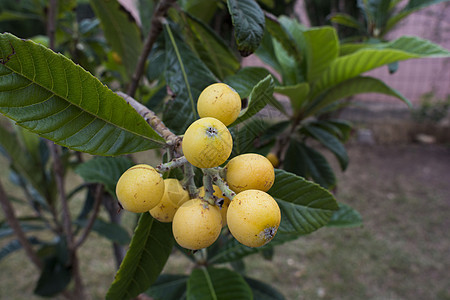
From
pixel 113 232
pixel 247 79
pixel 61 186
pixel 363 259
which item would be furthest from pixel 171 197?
pixel 363 259

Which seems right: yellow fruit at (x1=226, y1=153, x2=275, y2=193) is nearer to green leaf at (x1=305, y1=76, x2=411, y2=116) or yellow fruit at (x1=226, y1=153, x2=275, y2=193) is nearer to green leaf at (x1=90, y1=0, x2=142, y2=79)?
green leaf at (x1=305, y1=76, x2=411, y2=116)

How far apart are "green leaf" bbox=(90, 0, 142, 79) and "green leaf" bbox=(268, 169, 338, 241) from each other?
32.8 inches

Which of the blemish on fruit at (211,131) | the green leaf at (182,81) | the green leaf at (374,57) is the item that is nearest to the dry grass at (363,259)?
the green leaf at (374,57)

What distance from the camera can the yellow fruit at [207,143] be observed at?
425 mm

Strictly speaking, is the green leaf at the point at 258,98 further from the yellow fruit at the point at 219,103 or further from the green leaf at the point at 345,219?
the green leaf at the point at 345,219

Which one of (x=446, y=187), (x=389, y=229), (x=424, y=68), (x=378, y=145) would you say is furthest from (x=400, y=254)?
(x=424, y=68)

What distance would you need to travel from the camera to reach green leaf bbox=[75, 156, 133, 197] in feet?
3.13

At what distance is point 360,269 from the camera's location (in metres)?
3.19

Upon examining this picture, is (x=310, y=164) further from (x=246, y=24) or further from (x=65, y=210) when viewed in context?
(x=65, y=210)

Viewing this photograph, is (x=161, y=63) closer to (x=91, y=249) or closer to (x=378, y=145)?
(x=91, y=249)

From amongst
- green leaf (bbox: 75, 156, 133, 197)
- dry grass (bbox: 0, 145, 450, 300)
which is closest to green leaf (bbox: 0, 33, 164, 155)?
green leaf (bbox: 75, 156, 133, 197)

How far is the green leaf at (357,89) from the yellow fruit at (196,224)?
2.58 feet

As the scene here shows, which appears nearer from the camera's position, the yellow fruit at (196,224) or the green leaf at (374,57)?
the yellow fruit at (196,224)

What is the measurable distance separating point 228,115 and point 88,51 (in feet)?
5.45
